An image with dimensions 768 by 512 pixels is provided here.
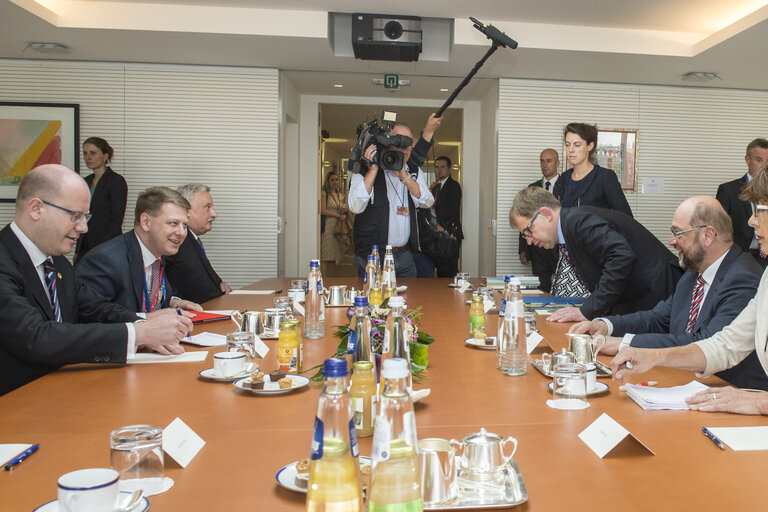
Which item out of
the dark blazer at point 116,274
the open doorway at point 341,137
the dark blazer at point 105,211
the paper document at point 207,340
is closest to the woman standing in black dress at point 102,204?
the dark blazer at point 105,211

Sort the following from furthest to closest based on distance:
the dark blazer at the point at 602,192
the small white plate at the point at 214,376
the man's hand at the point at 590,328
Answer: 1. the dark blazer at the point at 602,192
2. the man's hand at the point at 590,328
3. the small white plate at the point at 214,376

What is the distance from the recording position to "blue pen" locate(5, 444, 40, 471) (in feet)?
3.42

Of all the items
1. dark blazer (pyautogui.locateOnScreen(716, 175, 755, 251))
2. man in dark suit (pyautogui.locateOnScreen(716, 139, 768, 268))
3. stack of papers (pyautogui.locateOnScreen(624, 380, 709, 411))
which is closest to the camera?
stack of papers (pyautogui.locateOnScreen(624, 380, 709, 411))

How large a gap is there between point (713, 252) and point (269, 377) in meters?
1.59

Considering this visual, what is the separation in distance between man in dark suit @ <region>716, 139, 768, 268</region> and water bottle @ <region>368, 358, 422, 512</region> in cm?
469

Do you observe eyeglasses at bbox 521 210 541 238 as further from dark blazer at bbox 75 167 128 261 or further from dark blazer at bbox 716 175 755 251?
dark blazer at bbox 75 167 128 261

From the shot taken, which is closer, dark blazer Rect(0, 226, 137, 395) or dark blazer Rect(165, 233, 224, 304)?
dark blazer Rect(0, 226, 137, 395)

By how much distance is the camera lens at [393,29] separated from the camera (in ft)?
16.1

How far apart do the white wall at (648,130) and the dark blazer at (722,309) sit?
13.5 ft

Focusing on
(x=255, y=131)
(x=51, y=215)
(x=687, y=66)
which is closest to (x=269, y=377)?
(x=51, y=215)

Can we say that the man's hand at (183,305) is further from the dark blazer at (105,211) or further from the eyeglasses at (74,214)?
the dark blazer at (105,211)

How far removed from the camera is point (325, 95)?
7.40m

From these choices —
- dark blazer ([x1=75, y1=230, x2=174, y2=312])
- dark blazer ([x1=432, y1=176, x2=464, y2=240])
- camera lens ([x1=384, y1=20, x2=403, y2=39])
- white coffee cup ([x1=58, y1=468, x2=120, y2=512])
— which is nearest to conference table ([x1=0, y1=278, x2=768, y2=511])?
white coffee cup ([x1=58, y1=468, x2=120, y2=512])

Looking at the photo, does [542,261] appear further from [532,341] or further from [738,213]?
[532,341]
